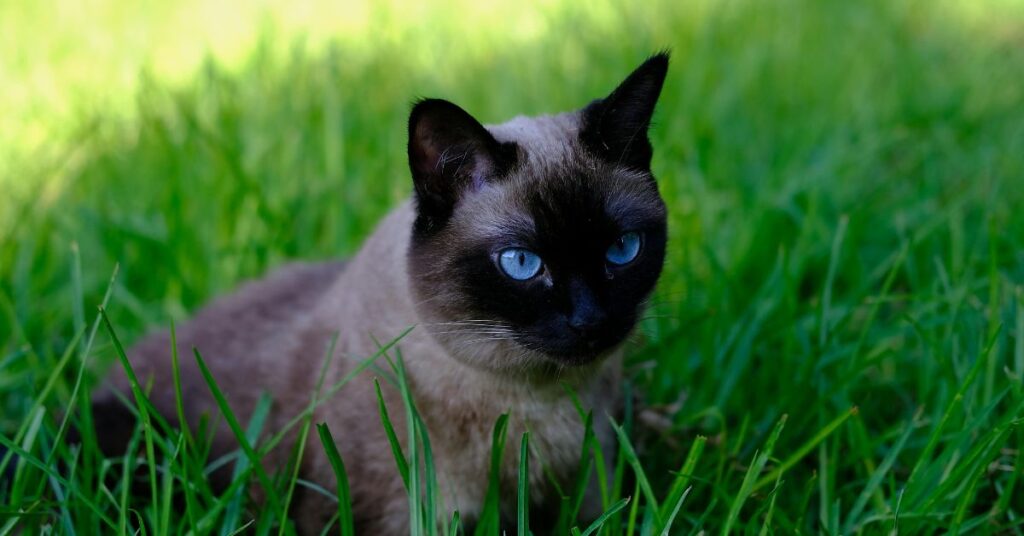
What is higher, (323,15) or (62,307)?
(323,15)

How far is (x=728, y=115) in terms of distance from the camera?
4012mm

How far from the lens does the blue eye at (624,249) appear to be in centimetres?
185

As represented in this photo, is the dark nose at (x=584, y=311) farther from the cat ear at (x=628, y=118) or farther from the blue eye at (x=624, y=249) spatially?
the cat ear at (x=628, y=118)

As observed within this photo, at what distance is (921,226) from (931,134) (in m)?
1.22

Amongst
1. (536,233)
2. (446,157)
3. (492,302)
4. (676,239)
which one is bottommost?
(676,239)

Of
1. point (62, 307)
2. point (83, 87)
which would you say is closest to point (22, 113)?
point (83, 87)

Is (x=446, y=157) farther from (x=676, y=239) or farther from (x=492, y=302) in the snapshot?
(x=676, y=239)

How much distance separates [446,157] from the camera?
1817 millimetres

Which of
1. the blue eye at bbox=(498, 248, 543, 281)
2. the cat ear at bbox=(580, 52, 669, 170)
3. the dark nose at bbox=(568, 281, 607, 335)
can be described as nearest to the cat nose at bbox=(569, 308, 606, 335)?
the dark nose at bbox=(568, 281, 607, 335)

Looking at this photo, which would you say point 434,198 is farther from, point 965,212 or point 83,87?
point 83,87

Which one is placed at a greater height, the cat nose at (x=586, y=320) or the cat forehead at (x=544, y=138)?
the cat forehead at (x=544, y=138)

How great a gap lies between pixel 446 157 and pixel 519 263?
0.83 feet

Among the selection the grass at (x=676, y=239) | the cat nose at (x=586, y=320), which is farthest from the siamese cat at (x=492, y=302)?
A: the grass at (x=676, y=239)

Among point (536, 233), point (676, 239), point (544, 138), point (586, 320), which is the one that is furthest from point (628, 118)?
point (676, 239)
